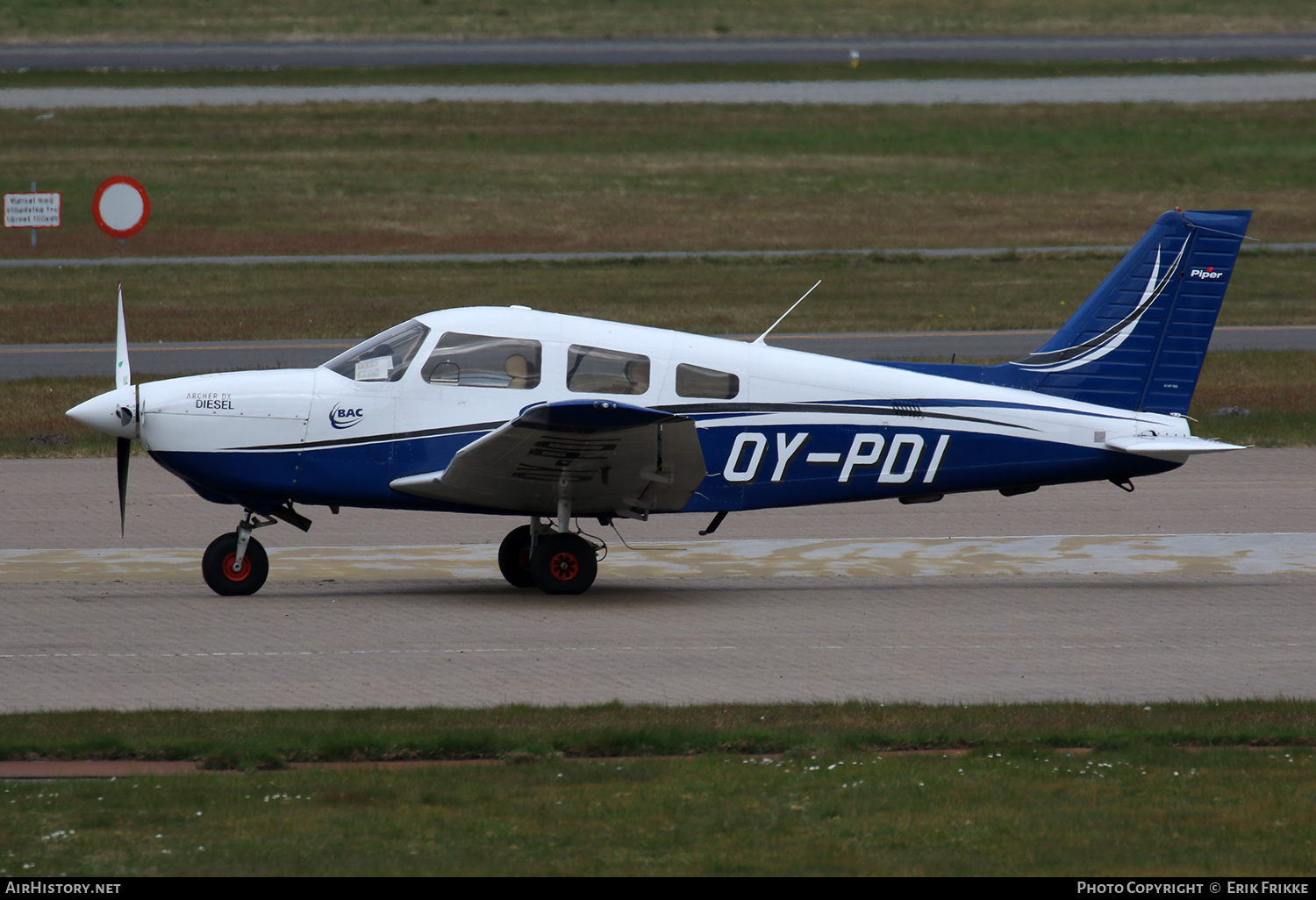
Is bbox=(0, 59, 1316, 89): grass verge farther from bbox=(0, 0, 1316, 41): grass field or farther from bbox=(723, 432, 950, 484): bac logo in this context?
bbox=(723, 432, 950, 484): bac logo

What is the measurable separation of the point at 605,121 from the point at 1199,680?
143ft

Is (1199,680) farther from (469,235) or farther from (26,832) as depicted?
(469,235)

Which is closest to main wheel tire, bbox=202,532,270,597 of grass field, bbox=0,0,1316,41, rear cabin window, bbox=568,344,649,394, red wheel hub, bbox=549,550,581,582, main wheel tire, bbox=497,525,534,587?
main wheel tire, bbox=497,525,534,587

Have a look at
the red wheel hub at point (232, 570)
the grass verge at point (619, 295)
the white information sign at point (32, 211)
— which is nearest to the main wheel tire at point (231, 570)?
the red wheel hub at point (232, 570)

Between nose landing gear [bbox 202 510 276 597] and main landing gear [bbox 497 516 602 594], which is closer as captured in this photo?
nose landing gear [bbox 202 510 276 597]

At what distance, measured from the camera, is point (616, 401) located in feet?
41.9

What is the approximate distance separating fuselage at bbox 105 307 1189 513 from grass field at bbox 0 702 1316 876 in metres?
3.86

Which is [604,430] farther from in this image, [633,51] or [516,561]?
[633,51]

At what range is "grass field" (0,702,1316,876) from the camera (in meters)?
6.89

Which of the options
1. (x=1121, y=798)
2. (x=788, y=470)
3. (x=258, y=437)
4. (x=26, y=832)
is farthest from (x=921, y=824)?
(x=258, y=437)

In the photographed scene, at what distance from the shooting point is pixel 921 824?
7375mm

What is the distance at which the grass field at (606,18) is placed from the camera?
214 ft

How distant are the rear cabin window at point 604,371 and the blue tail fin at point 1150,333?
246 centimetres

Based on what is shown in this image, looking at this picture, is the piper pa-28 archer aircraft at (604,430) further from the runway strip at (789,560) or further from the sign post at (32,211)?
the sign post at (32,211)
